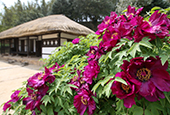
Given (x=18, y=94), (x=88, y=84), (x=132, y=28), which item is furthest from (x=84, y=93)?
(x=18, y=94)

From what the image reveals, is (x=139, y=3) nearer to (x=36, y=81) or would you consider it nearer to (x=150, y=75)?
(x=150, y=75)

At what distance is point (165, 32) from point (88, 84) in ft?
1.91

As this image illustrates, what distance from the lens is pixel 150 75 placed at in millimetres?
554

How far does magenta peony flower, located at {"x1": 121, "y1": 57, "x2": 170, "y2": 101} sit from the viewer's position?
511 mm

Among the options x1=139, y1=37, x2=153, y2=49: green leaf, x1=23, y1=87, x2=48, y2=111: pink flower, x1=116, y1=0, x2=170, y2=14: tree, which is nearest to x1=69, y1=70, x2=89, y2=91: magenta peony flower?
x1=23, y1=87, x2=48, y2=111: pink flower

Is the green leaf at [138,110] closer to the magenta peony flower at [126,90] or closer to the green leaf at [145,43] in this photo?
the magenta peony flower at [126,90]

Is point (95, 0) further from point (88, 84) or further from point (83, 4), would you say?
point (88, 84)

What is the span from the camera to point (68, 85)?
849 millimetres

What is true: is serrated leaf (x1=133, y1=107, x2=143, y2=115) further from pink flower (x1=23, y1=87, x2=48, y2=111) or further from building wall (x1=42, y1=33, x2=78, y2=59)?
building wall (x1=42, y1=33, x2=78, y2=59)

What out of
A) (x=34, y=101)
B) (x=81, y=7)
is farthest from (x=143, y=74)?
(x=81, y=7)

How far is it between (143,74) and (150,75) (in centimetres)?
4

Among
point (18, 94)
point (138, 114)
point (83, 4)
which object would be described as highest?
point (83, 4)

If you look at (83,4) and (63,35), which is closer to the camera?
(63,35)

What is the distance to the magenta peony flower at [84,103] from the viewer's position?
741 mm
